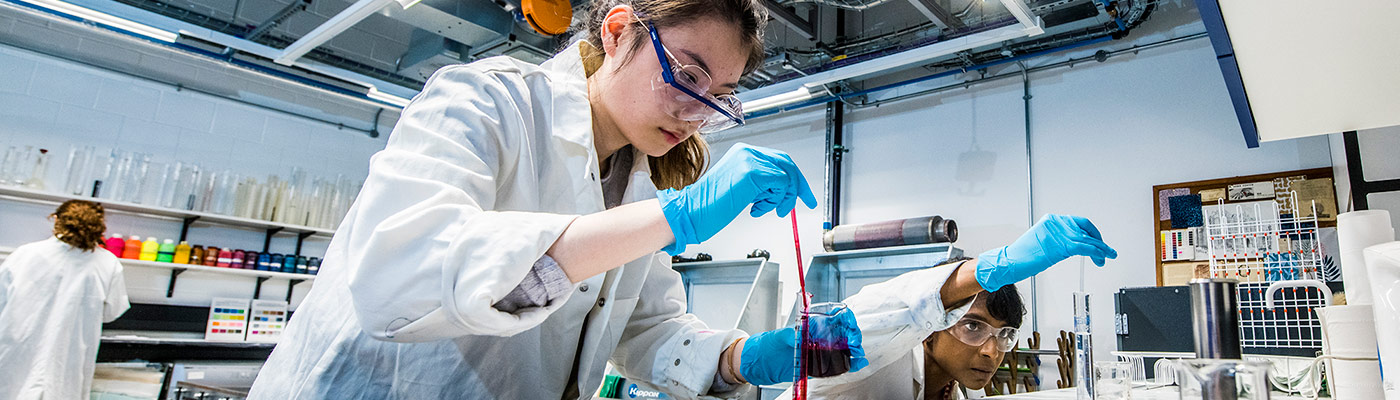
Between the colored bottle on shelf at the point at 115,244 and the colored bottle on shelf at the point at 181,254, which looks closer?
the colored bottle on shelf at the point at 115,244

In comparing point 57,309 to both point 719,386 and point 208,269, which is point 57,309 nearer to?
point 208,269

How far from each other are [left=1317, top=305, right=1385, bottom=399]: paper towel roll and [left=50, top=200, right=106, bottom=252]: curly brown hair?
5.18m

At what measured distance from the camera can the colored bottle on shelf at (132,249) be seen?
462 cm

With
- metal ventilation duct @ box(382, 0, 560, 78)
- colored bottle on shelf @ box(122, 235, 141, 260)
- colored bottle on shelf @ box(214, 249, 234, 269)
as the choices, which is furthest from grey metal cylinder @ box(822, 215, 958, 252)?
colored bottle on shelf @ box(122, 235, 141, 260)

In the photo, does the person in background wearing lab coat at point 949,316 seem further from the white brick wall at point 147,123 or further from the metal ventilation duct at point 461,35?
the white brick wall at point 147,123

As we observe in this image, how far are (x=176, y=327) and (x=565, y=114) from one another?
527 centimetres

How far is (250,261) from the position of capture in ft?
16.9

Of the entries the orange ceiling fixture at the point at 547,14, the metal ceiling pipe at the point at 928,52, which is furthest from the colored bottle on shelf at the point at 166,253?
the metal ceiling pipe at the point at 928,52

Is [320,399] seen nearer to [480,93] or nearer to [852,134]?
[480,93]

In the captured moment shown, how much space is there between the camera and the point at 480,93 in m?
0.96

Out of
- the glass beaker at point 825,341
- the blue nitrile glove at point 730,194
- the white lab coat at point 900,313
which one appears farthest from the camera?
the white lab coat at point 900,313

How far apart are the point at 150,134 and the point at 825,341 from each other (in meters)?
5.73

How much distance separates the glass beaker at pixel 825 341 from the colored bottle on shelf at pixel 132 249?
5221mm

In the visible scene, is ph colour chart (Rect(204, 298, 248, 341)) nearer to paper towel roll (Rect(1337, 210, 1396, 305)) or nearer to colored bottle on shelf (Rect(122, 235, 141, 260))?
colored bottle on shelf (Rect(122, 235, 141, 260))
